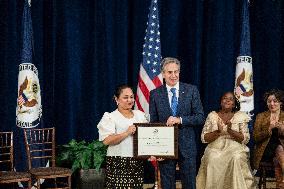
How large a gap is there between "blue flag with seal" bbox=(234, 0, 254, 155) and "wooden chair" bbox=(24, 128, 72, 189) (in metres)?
2.88

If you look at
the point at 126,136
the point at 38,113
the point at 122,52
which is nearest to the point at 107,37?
the point at 122,52

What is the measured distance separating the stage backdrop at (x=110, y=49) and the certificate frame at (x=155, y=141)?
10.2ft

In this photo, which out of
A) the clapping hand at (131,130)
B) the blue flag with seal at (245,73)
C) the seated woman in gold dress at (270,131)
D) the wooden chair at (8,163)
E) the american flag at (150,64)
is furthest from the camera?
the blue flag with seal at (245,73)

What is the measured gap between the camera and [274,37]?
763cm

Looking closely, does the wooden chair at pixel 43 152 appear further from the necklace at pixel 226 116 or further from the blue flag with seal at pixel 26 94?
the necklace at pixel 226 116

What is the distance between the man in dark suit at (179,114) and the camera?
405 centimetres

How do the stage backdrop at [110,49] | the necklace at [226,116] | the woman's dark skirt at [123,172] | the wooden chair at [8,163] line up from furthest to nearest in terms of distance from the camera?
the stage backdrop at [110,49]
the necklace at [226,116]
the wooden chair at [8,163]
the woman's dark skirt at [123,172]

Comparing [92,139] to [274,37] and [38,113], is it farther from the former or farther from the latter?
[274,37]

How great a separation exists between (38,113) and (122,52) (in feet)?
5.02

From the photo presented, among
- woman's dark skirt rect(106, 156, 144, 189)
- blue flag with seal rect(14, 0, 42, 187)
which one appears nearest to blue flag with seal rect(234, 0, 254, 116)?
blue flag with seal rect(14, 0, 42, 187)

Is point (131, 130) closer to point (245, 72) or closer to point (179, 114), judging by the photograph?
point (179, 114)

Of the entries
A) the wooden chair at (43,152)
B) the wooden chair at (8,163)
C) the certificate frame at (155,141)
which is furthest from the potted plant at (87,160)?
the certificate frame at (155,141)

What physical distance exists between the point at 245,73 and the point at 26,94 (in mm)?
3294

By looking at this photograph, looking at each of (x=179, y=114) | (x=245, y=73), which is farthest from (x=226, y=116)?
(x=179, y=114)
